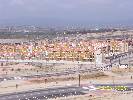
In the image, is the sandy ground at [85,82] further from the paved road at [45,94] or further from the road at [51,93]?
the paved road at [45,94]

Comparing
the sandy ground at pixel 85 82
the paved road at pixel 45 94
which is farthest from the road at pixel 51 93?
the sandy ground at pixel 85 82

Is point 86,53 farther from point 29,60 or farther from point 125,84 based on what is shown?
point 125,84

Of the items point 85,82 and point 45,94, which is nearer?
point 45,94

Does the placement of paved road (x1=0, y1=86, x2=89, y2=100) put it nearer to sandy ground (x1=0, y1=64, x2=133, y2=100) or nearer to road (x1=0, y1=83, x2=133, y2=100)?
road (x1=0, y1=83, x2=133, y2=100)

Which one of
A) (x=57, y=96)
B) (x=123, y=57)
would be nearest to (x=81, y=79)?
(x=57, y=96)

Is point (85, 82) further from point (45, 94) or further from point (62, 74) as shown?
point (45, 94)

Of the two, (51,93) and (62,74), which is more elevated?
(62,74)

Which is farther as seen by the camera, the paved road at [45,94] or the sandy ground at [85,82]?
the sandy ground at [85,82]

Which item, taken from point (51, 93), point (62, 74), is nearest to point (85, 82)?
point (62, 74)
